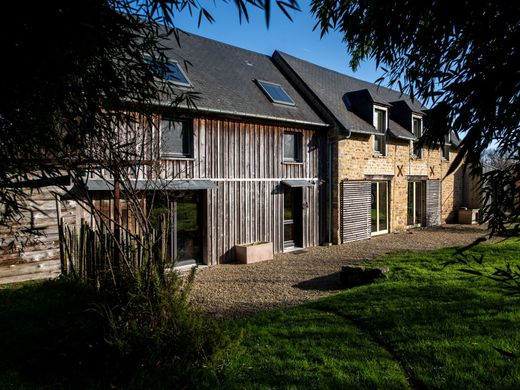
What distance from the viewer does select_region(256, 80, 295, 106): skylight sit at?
44.0 feet

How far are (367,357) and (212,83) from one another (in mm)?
9654

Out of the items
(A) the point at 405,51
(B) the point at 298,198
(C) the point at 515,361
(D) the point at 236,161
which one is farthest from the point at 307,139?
(C) the point at 515,361

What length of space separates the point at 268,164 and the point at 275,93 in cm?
304

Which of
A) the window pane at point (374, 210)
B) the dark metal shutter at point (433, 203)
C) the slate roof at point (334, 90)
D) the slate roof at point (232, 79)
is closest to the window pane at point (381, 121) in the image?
the slate roof at point (334, 90)

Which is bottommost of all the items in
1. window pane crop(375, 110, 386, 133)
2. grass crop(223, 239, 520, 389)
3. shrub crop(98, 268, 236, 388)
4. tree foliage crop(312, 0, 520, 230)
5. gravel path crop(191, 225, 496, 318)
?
gravel path crop(191, 225, 496, 318)

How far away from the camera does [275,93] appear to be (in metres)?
13.8

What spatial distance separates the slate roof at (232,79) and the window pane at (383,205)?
5.41 m

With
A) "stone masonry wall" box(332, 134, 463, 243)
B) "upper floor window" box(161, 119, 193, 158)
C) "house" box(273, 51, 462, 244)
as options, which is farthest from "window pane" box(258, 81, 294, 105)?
"upper floor window" box(161, 119, 193, 158)

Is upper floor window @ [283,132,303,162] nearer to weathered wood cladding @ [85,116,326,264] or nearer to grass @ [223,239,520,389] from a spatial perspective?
weathered wood cladding @ [85,116,326,264]

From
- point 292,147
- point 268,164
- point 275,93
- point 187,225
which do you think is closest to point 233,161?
point 268,164

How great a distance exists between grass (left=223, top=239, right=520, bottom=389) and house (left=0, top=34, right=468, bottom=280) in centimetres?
391

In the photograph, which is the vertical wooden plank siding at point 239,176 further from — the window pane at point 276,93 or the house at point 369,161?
the house at point 369,161

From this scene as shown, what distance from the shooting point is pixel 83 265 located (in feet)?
24.8

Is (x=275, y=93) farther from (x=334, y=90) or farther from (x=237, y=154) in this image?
(x=334, y=90)
